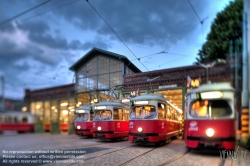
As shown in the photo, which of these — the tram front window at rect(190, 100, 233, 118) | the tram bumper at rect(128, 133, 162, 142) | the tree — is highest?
the tree

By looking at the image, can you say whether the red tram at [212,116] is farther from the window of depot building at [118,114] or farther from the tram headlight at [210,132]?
the window of depot building at [118,114]

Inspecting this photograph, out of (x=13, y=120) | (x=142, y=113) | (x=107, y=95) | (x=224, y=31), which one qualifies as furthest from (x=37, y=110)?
(x=142, y=113)

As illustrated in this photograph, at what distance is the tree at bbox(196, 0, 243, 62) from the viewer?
2570 mm

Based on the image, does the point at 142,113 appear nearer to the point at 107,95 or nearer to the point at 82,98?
the point at 82,98

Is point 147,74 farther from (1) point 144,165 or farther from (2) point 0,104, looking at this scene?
(1) point 144,165

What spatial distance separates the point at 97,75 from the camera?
4105 mm

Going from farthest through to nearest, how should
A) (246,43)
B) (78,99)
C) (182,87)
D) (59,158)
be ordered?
1. (59,158)
2. (78,99)
3. (182,87)
4. (246,43)

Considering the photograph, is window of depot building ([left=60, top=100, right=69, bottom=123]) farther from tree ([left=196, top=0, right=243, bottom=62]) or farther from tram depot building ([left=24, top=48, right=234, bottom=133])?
tree ([left=196, top=0, right=243, bottom=62])

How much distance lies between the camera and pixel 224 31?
2.59 m

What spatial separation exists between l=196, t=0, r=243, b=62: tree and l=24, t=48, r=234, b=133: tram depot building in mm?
175

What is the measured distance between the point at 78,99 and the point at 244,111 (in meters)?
3.67

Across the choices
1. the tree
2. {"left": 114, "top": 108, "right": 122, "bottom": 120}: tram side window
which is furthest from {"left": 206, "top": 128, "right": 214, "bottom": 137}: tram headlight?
{"left": 114, "top": 108, "right": 122, "bottom": 120}: tram side window

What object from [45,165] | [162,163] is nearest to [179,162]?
[162,163]

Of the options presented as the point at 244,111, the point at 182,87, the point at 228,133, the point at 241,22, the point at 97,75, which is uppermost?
the point at 241,22
